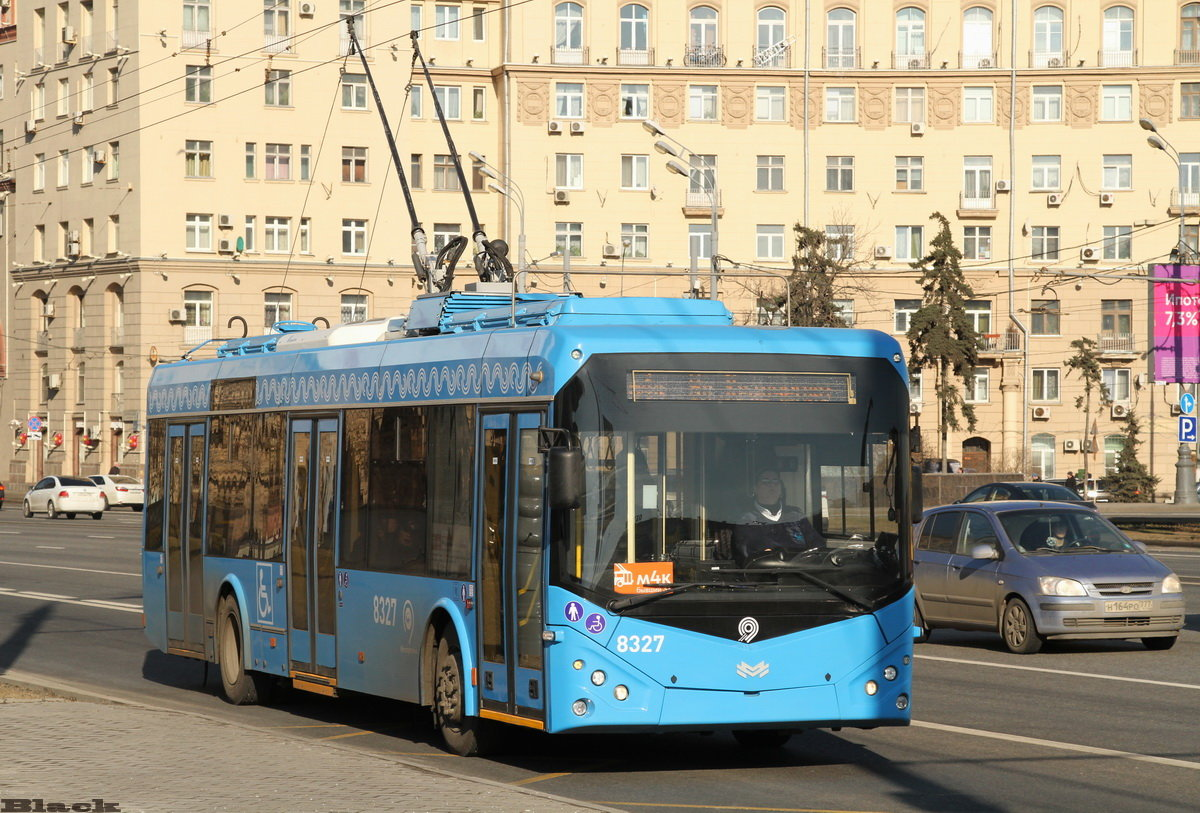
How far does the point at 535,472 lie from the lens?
10172mm

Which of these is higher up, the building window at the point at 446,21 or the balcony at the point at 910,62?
the building window at the point at 446,21

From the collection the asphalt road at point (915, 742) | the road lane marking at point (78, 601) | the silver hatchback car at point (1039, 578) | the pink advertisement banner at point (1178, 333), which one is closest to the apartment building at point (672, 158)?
the pink advertisement banner at point (1178, 333)

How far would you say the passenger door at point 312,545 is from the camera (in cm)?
1271

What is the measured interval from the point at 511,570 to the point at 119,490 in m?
54.8

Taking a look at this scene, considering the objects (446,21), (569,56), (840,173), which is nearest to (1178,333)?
(840,173)

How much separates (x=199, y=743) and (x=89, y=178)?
6627 centimetres

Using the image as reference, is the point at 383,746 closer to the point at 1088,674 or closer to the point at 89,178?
the point at 1088,674

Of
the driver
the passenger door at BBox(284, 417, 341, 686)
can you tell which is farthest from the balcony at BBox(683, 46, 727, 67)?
the driver

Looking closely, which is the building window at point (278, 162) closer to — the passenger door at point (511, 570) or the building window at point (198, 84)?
the building window at point (198, 84)

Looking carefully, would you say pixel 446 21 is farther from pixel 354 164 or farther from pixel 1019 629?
pixel 1019 629

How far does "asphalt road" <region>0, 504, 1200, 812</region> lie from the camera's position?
9.61 m

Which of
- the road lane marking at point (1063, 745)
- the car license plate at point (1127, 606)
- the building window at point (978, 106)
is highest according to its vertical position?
the building window at point (978, 106)

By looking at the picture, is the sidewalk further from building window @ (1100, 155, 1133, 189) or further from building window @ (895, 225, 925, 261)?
building window @ (1100, 155, 1133, 189)

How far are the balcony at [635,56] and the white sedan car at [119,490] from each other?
2624 centimetres
